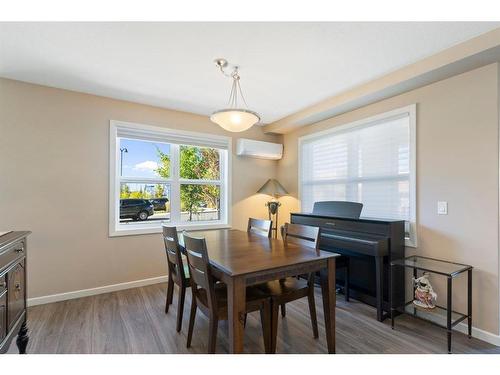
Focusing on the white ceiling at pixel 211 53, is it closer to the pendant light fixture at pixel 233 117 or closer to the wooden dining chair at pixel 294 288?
the pendant light fixture at pixel 233 117

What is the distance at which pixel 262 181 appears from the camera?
14.2 ft

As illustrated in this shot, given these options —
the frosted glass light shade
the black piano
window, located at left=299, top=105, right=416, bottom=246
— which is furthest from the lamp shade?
the frosted glass light shade

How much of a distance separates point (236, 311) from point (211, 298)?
0.27 m

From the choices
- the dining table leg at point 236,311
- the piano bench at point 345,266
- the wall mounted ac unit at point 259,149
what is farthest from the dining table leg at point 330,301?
the wall mounted ac unit at point 259,149

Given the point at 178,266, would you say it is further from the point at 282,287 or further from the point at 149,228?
the point at 149,228

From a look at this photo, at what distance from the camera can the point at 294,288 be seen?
195 centimetres

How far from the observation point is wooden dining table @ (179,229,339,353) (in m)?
1.42

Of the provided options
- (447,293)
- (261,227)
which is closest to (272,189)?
(261,227)

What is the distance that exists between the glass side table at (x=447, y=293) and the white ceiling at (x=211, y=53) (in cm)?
184

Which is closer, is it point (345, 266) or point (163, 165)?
point (345, 266)

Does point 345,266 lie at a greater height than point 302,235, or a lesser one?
lesser

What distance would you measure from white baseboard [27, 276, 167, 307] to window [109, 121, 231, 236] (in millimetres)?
647

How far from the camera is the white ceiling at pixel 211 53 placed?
5.89 feet

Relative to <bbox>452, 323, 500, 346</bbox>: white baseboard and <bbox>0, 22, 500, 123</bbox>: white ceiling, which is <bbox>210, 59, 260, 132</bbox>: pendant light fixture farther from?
<bbox>452, 323, 500, 346</bbox>: white baseboard
